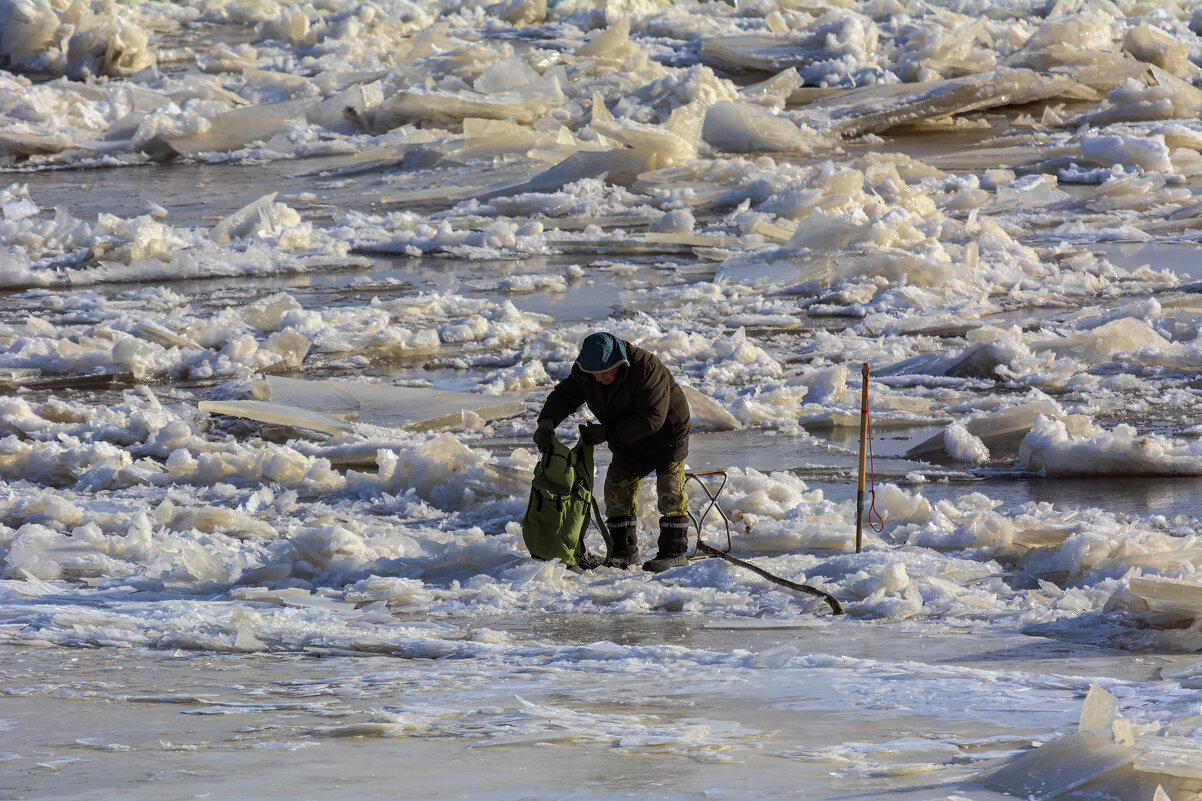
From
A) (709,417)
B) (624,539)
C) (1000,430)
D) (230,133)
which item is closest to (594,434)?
(624,539)

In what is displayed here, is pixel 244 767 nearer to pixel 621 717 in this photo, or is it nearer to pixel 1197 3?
pixel 621 717

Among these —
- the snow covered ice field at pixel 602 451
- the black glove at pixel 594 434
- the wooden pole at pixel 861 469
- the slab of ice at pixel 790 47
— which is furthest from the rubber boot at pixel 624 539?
the slab of ice at pixel 790 47

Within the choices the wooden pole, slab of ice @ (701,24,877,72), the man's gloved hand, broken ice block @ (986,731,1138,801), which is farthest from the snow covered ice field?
slab of ice @ (701,24,877,72)

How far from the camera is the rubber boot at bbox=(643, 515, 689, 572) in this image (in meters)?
6.59

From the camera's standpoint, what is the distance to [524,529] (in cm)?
651

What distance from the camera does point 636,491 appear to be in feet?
21.8

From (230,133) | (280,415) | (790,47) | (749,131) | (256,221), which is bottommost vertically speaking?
(280,415)

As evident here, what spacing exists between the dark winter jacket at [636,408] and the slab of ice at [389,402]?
288cm

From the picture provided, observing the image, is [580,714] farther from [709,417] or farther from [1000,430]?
[1000,430]

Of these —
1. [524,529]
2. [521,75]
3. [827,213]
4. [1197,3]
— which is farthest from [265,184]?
[1197,3]

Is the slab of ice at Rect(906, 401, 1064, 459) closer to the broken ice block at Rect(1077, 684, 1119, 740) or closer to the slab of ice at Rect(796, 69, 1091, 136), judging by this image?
the broken ice block at Rect(1077, 684, 1119, 740)

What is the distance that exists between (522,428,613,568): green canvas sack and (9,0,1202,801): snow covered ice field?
14 centimetres

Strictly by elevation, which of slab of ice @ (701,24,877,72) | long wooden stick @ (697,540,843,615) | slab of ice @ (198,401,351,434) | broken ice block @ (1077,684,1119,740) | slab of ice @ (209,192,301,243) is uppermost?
slab of ice @ (701,24,877,72)

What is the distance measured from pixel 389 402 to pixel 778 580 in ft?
14.3
